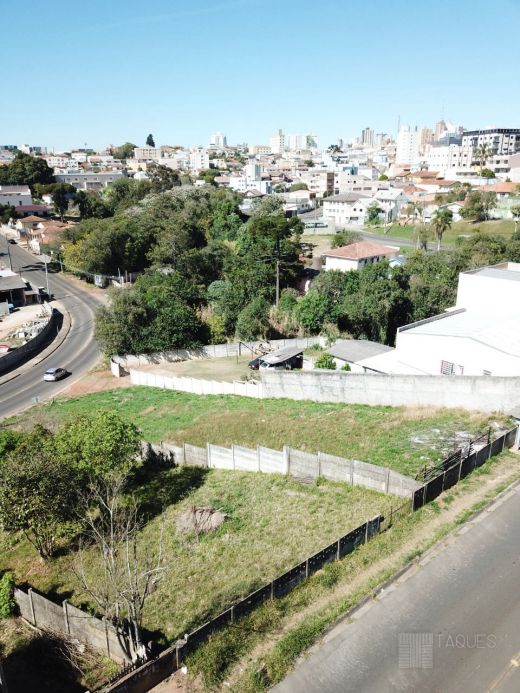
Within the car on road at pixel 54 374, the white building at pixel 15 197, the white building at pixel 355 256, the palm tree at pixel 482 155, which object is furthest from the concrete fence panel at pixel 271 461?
the palm tree at pixel 482 155

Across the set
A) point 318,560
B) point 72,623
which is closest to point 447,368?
point 318,560

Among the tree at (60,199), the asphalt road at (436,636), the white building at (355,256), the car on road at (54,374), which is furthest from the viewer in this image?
the tree at (60,199)

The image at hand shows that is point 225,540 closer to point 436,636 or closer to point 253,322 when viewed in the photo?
point 436,636

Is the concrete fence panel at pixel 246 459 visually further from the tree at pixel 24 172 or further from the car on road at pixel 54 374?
the tree at pixel 24 172

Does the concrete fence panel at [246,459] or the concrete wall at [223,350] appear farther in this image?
the concrete wall at [223,350]

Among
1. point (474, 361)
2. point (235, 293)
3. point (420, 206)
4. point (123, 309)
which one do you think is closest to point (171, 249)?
point (235, 293)

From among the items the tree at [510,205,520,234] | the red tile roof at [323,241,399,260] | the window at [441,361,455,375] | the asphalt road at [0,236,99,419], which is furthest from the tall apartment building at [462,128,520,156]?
the window at [441,361,455,375]

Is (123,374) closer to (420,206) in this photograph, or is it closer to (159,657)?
(159,657)
